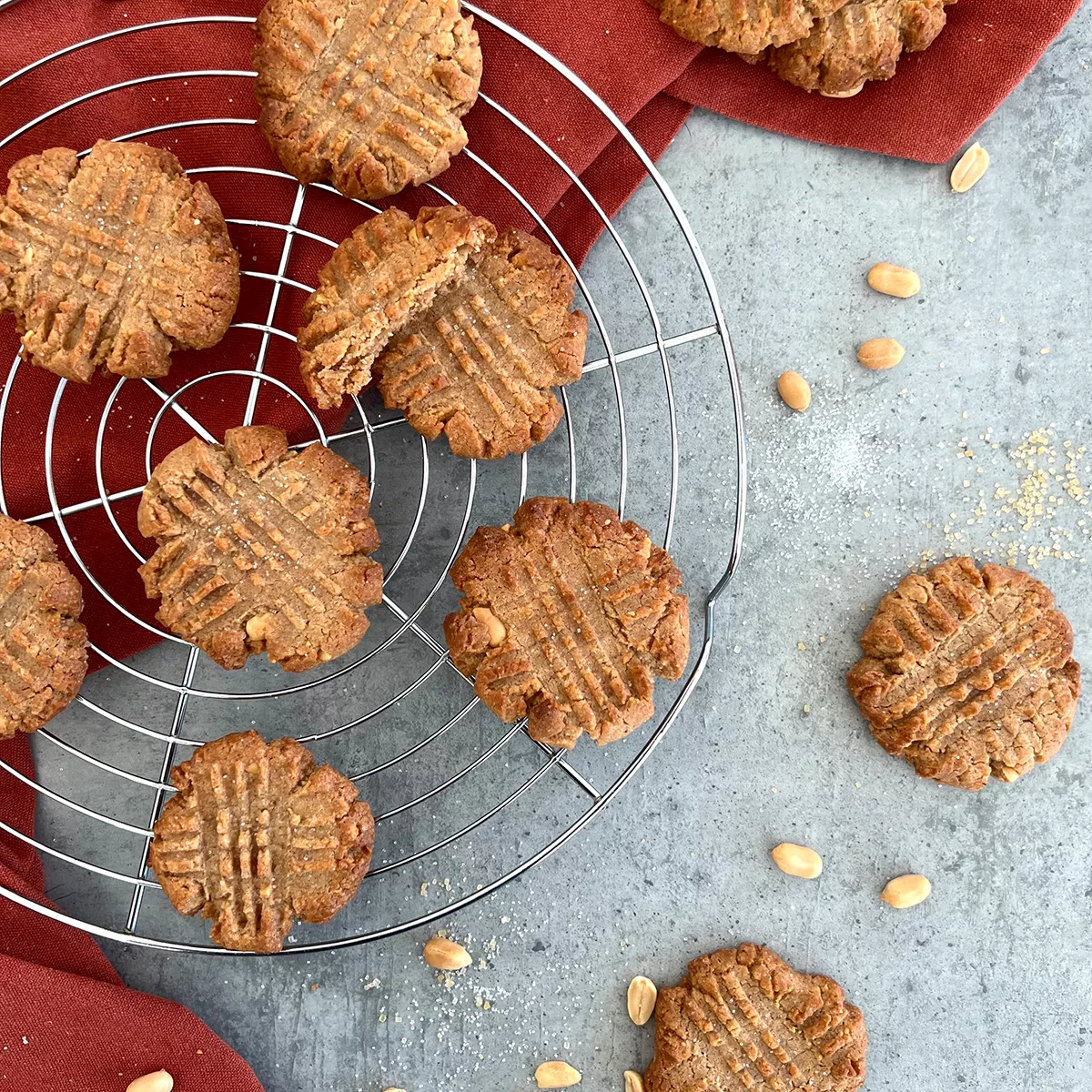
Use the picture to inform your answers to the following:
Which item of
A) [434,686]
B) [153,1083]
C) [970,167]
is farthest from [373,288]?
[153,1083]

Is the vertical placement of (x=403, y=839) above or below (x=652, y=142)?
below

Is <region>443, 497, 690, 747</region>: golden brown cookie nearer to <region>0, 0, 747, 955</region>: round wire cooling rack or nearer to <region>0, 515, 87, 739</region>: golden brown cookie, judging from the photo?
<region>0, 0, 747, 955</region>: round wire cooling rack

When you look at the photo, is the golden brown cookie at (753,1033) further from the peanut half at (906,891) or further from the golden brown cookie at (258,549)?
the golden brown cookie at (258,549)

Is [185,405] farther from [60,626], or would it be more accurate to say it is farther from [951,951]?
[951,951]

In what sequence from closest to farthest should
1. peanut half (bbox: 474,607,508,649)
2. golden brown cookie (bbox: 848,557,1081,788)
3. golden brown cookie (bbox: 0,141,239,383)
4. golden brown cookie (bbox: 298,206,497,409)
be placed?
1. golden brown cookie (bbox: 298,206,497,409)
2. golden brown cookie (bbox: 0,141,239,383)
3. peanut half (bbox: 474,607,508,649)
4. golden brown cookie (bbox: 848,557,1081,788)

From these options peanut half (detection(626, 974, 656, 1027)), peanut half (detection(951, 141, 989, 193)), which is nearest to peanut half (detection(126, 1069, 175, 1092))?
peanut half (detection(626, 974, 656, 1027))

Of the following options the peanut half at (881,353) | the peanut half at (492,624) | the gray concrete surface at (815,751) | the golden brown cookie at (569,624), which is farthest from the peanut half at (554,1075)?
the peanut half at (881,353)

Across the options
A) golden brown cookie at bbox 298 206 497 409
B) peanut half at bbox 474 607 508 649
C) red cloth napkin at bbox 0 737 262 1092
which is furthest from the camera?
red cloth napkin at bbox 0 737 262 1092

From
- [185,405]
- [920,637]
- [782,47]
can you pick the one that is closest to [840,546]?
[920,637]
